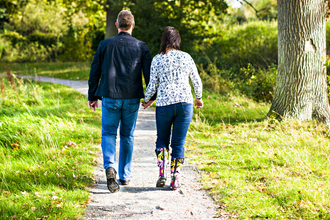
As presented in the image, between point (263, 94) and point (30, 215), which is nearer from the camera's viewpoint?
point (30, 215)

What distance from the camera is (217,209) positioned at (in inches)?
132

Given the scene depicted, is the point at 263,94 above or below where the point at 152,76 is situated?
below

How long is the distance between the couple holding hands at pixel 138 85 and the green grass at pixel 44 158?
625 millimetres

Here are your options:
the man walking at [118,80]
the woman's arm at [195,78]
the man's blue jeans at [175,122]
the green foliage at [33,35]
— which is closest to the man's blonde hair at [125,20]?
the man walking at [118,80]

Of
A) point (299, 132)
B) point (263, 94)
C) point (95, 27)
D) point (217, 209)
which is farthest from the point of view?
point (95, 27)

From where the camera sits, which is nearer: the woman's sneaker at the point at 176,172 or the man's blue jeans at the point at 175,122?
the man's blue jeans at the point at 175,122

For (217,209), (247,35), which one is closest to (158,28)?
(247,35)

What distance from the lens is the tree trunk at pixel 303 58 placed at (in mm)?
6195

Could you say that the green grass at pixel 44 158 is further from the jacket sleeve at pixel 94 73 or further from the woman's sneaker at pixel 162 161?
the jacket sleeve at pixel 94 73

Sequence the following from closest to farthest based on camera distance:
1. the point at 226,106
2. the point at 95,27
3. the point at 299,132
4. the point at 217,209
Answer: the point at 217,209 → the point at 299,132 → the point at 226,106 → the point at 95,27

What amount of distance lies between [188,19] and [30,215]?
503 inches

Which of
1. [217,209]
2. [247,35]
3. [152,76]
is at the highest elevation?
[247,35]

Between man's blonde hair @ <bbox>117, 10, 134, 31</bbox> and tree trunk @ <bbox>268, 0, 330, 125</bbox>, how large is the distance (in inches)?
154

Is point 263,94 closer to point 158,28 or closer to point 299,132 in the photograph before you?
point 299,132
